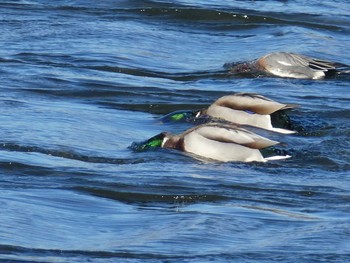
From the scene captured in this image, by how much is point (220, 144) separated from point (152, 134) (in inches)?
55.9

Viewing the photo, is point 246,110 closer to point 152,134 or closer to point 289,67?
point 152,134

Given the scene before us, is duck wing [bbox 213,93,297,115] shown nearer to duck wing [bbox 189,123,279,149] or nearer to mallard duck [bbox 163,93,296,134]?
mallard duck [bbox 163,93,296,134]

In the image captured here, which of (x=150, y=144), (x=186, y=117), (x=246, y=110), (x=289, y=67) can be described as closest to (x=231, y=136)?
(x=150, y=144)

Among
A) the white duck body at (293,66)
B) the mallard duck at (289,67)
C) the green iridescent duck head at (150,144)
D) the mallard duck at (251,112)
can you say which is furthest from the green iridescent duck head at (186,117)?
the white duck body at (293,66)

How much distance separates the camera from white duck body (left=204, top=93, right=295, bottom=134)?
484 inches

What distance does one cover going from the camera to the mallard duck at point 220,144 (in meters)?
10.8

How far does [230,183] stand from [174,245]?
6.45 feet

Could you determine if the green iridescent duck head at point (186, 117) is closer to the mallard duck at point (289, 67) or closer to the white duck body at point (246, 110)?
the white duck body at point (246, 110)

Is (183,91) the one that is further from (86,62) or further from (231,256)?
(231,256)

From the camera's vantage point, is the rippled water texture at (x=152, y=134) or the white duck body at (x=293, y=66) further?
the white duck body at (x=293, y=66)

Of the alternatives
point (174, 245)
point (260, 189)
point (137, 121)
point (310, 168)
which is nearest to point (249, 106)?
point (137, 121)

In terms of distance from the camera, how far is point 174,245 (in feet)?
26.3

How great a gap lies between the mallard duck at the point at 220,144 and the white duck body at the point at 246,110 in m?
1.30

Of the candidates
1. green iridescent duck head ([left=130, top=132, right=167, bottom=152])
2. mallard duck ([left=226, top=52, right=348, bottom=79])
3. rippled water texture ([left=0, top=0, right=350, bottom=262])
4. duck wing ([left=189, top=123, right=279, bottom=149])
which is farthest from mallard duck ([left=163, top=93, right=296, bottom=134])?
mallard duck ([left=226, top=52, right=348, bottom=79])
